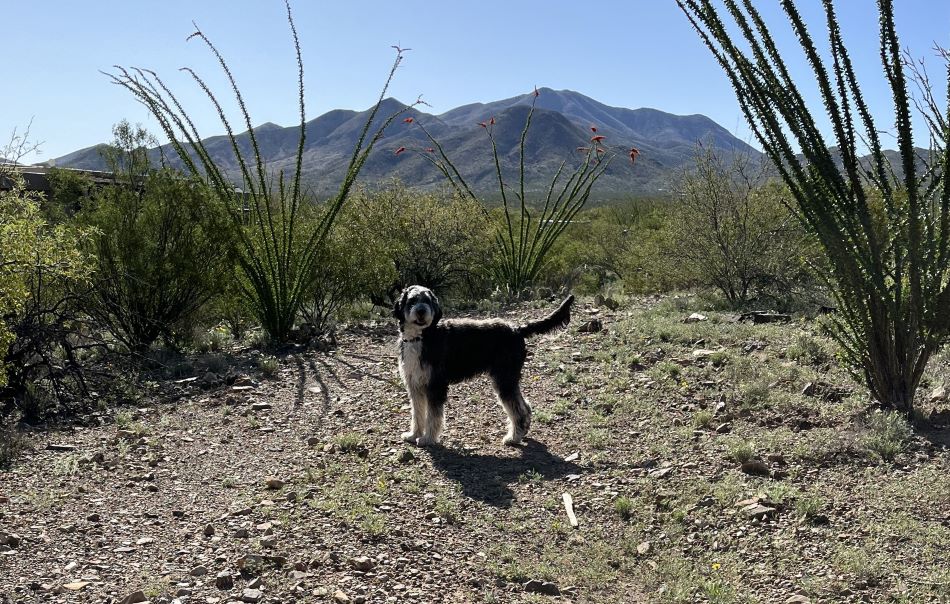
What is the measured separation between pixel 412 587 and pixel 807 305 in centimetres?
967

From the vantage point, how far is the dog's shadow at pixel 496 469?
18.7 ft

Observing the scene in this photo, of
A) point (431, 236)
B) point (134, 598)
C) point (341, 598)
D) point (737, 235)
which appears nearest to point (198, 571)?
point (134, 598)

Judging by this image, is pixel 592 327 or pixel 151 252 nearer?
pixel 151 252

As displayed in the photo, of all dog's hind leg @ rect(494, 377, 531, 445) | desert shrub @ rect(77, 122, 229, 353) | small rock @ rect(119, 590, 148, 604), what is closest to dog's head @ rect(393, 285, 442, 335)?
dog's hind leg @ rect(494, 377, 531, 445)

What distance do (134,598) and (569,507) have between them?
8.88ft

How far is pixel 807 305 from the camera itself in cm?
1215

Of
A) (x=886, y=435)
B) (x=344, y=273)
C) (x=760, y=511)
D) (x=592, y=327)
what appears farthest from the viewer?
(x=344, y=273)

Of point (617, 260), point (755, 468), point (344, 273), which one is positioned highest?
point (344, 273)

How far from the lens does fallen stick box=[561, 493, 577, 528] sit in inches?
201

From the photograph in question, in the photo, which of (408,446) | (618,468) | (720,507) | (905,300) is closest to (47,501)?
(408,446)

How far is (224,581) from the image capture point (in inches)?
167

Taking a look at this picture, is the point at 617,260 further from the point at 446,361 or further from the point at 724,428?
the point at 446,361

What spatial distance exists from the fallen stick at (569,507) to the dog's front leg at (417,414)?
1.69m

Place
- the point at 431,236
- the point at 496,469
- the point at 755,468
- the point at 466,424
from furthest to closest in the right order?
1. the point at 431,236
2. the point at 466,424
3. the point at 496,469
4. the point at 755,468
